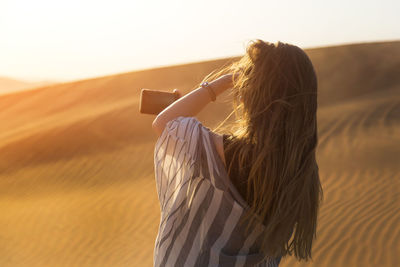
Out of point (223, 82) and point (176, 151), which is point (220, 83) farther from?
point (176, 151)

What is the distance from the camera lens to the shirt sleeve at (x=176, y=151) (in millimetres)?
1686

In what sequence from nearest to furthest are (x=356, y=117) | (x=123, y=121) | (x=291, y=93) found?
(x=291, y=93) < (x=356, y=117) < (x=123, y=121)

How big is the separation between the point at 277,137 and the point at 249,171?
15 cm

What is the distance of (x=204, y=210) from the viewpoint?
66.5 inches

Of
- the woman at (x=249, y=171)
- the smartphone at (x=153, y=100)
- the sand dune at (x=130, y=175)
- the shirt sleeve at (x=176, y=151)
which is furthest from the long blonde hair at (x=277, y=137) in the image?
the sand dune at (x=130, y=175)

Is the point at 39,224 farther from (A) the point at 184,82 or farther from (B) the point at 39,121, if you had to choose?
(A) the point at 184,82

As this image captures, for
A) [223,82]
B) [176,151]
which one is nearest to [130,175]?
[223,82]

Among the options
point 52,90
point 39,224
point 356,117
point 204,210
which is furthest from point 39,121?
point 204,210

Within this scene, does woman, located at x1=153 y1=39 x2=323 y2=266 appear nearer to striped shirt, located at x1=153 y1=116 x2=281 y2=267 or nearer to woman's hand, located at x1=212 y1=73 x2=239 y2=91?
striped shirt, located at x1=153 y1=116 x2=281 y2=267

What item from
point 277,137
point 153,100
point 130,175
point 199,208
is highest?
point 153,100

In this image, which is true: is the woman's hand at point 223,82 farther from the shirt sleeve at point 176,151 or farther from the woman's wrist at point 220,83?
the shirt sleeve at point 176,151

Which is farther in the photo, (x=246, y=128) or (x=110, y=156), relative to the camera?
(x=110, y=156)

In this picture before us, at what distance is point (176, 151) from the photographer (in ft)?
5.63

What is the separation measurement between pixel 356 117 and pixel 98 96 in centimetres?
1115
